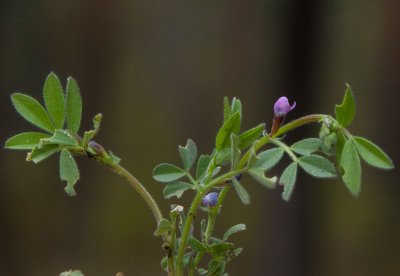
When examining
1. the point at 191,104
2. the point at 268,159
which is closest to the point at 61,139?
the point at 268,159

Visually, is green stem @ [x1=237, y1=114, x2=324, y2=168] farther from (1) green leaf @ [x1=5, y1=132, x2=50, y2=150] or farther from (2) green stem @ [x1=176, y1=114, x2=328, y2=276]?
(1) green leaf @ [x1=5, y1=132, x2=50, y2=150]

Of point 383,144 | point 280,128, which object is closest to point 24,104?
point 280,128

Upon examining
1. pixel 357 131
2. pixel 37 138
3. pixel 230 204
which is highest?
pixel 37 138

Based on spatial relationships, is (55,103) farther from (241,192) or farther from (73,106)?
(241,192)

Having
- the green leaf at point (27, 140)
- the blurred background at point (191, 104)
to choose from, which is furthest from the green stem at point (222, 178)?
the blurred background at point (191, 104)

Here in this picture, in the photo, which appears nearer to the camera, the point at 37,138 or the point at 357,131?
the point at 37,138

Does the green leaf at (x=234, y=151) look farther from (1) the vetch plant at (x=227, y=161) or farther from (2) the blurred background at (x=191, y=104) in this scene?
(2) the blurred background at (x=191, y=104)

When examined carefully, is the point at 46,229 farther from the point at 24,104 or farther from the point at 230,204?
the point at 24,104

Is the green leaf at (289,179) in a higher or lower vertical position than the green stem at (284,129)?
lower
